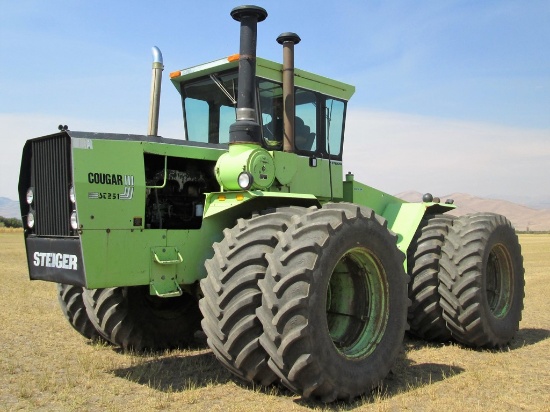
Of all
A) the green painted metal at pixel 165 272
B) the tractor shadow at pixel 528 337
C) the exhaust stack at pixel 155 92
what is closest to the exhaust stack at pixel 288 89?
the exhaust stack at pixel 155 92

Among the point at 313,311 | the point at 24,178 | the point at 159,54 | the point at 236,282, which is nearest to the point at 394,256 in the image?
the point at 313,311

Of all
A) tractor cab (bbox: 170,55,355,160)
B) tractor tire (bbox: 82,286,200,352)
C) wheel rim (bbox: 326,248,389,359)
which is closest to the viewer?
wheel rim (bbox: 326,248,389,359)

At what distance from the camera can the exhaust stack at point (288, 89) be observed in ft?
22.3

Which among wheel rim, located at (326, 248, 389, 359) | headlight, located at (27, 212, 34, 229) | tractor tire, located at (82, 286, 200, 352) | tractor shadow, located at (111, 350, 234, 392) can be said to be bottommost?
tractor shadow, located at (111, 350, 234, 392)

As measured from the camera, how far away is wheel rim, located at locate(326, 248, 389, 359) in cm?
557

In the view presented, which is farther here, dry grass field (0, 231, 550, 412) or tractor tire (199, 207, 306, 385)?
dry grass field (0, 231, 550, 412)

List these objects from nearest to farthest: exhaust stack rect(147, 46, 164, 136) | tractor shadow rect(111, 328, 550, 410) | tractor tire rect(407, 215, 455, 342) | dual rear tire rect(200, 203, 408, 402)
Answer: dual rear tire rect(200, 203, 408, 402)
tractor shadow rect(111, 328, 550, 410)
exhaust stack rect(147, 46, 164, 136)
tractor tire rect(407, 215, 455, 342)

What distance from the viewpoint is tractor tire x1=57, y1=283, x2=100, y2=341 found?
665 cm

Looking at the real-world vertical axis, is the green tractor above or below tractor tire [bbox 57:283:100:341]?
above

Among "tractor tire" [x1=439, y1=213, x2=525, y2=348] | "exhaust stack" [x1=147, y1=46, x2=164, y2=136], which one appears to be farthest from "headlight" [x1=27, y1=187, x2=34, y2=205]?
"tractor tire" [x1=439, y1=213, x2=525, y2=348]

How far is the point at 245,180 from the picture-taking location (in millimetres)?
5496

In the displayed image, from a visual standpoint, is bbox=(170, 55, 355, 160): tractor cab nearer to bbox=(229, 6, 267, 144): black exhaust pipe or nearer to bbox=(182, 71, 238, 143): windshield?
bbox=(182, 71, 238, 143): windshield

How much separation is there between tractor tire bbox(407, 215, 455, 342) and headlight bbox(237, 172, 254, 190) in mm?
2954

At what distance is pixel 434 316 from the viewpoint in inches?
279
